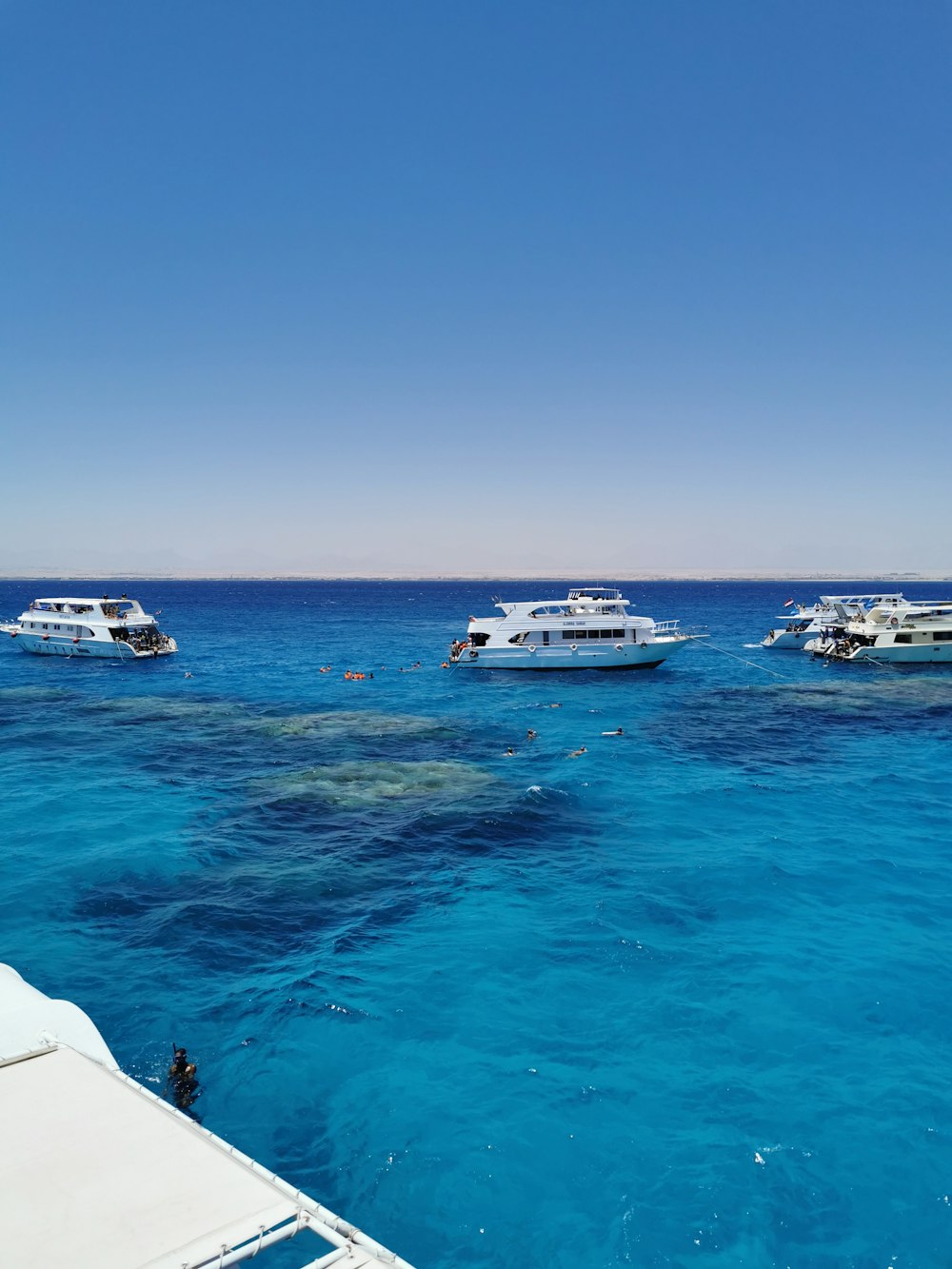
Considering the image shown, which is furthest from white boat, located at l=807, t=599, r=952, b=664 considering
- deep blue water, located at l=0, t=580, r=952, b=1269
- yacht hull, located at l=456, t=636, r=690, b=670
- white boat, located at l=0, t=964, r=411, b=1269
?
white boat, located at l=0, t=964, r=411, b=1269

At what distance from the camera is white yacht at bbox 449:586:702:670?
63188mm

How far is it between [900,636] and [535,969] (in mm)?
65741

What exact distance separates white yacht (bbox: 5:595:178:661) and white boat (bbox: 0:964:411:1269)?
7159 centimetres

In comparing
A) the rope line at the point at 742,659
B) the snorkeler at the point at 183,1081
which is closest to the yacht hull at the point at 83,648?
the rope line at the point at 742,659

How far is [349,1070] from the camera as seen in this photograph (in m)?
13.4

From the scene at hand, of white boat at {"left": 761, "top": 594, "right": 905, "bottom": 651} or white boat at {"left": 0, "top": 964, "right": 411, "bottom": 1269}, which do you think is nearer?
white boat at {"left": 0, "top": 964, "right": 411, "bottom": 1269}

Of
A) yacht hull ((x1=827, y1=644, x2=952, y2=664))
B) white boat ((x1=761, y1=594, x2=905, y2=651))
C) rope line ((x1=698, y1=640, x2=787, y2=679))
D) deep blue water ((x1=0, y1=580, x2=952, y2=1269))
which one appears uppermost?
white boat ((x1=761, y1=594, x2=905, y2=651))

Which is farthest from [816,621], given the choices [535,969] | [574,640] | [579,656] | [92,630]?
[92,630]

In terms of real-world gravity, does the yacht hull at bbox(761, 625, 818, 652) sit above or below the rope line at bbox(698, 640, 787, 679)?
above

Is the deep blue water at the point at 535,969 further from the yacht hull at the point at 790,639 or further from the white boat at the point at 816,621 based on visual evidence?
the yacht hull at the point at 790,639

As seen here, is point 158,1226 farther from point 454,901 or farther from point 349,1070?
point 454,901

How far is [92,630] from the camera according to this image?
73375mm

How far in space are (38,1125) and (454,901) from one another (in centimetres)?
1381

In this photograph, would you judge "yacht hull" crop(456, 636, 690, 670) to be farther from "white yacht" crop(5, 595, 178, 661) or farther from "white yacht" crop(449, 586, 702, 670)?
"white yacht" crop(5, 595, 178, 661)
